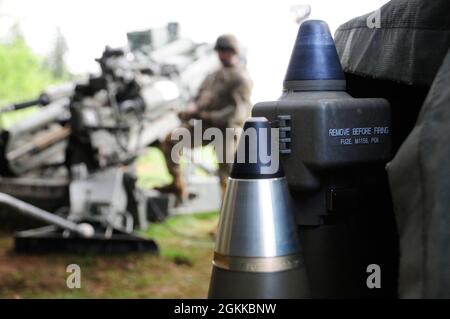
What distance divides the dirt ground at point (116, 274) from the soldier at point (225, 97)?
3.78ft

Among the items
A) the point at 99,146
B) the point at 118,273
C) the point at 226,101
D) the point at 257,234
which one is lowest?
the point at 118,273

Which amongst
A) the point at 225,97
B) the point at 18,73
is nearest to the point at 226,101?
the point at 225,97

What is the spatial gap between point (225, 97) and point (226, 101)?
40 mm

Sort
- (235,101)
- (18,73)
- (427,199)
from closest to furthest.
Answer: (427,199) → (235,101) → (18,73)

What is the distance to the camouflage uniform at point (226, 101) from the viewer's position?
5.67m

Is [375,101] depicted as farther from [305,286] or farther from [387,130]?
[305,286]

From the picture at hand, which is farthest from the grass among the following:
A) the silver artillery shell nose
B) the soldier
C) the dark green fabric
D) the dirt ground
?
the dark green fabric

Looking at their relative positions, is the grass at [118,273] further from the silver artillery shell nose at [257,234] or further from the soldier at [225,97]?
the silver artillery shell nose at [257,234]

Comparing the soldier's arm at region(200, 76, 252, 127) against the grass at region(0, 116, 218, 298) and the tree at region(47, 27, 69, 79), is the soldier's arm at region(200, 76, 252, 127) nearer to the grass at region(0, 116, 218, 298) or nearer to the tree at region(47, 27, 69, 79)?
the grass at region(0, 116, 218, 298)

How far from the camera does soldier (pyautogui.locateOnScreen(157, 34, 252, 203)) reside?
568 cm

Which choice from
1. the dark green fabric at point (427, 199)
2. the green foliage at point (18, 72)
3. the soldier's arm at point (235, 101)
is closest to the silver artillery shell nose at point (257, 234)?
the dark green fabric at point (427, 199)

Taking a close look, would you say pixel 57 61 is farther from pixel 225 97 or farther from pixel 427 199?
pixel 427 199

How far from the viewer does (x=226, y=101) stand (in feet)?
18.8

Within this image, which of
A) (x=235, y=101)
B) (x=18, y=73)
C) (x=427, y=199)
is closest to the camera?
(x=427, y=199)
